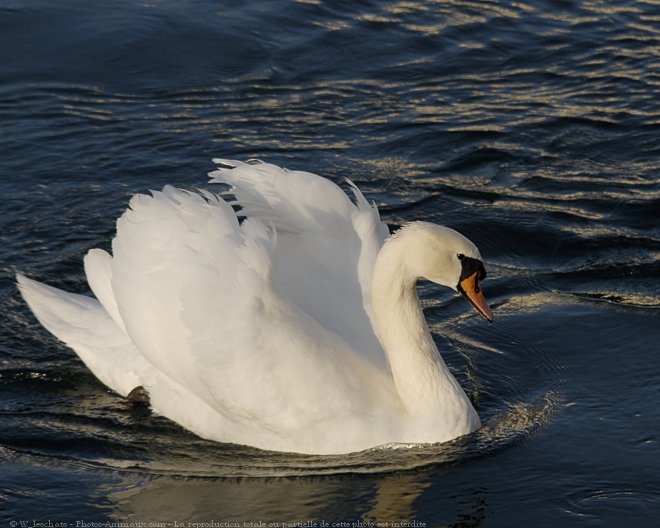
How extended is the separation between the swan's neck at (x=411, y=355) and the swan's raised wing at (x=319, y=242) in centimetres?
26

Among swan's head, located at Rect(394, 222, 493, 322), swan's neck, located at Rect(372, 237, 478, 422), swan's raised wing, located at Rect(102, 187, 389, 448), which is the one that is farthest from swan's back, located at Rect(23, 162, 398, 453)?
swan's head, located at Rect(394, 222, 493, 322)

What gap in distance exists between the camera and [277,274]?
293 inches

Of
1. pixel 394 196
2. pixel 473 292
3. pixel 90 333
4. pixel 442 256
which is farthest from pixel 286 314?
pixel 394 196

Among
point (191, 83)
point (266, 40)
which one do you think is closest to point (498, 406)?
point (191, 83)

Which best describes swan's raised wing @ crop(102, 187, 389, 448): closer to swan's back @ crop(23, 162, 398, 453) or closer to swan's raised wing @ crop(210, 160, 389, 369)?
swan's back @ crop(23, 162, 398, 453)

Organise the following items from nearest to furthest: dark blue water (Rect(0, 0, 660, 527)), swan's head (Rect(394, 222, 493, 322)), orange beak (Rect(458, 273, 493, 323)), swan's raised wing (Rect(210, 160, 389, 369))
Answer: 1. dark blue water (Rect(0, 0, 660, 527))
2. swan's head (Rect(394, 222, 493, 322))
3. orange beak (Rect(458, 273, 493, 323))
4. swan's raised wing (Rect(210, 160, 389, 369))

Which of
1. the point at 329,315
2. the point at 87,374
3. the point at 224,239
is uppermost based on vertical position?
the point at 224,239

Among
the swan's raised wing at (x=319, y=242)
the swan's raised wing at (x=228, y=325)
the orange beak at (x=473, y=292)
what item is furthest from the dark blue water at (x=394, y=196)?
the swan's raised wing at (x=319, y=242)

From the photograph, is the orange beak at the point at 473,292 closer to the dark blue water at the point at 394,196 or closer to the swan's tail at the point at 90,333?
the dark blue water at the point at 394,196

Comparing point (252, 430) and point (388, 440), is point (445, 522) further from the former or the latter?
point (252, 430)

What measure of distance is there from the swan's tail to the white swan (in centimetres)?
5

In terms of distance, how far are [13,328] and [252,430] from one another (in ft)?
6.83

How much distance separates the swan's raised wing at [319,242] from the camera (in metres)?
7.47

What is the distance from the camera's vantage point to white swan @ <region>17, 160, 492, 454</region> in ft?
22.5
